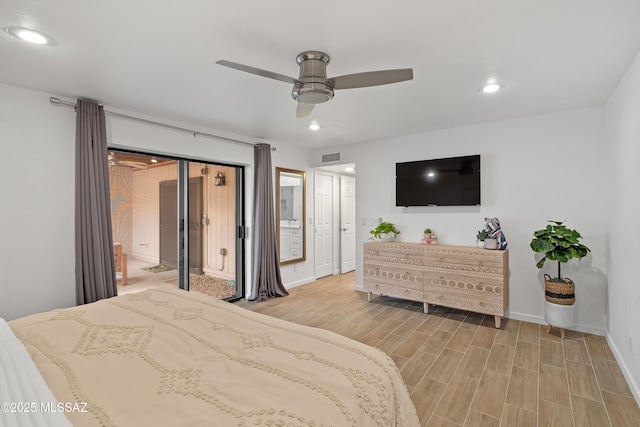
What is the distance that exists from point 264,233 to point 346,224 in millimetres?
2401

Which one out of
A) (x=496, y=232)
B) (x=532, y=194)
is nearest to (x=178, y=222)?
(x=496, y=232)

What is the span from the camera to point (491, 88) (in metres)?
2.85

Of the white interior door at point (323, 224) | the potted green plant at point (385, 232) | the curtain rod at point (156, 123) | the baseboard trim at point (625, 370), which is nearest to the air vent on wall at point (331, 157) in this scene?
the white interior door at point (323, 224)

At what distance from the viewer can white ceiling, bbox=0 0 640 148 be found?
5.71 feet

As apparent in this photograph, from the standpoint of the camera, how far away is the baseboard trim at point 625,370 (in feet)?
7.14

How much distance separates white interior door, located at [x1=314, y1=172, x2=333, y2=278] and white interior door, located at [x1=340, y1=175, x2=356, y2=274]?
13.2 inches

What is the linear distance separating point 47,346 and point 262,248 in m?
3.22

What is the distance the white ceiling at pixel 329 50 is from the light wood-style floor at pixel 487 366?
2.48 m

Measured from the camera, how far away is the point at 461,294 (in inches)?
146

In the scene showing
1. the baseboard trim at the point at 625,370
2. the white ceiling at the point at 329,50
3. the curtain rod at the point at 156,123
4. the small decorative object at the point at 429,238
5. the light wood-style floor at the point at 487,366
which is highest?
the white ceiling at the point at 329,50

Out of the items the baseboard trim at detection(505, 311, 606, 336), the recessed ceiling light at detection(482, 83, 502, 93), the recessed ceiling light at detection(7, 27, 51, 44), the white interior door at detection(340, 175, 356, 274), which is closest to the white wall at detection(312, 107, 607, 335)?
the baseboard trim at detection(505, 311, 606, 336)

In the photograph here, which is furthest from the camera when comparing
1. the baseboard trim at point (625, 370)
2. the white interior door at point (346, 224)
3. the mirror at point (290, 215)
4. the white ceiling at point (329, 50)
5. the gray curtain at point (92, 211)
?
the white interior door at point (346, 224)

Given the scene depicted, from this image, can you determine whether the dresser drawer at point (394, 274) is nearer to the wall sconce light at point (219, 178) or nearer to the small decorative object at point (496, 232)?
the small decorative object at point (496, 232)

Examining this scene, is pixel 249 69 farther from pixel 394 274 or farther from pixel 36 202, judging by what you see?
pixel 394 274
